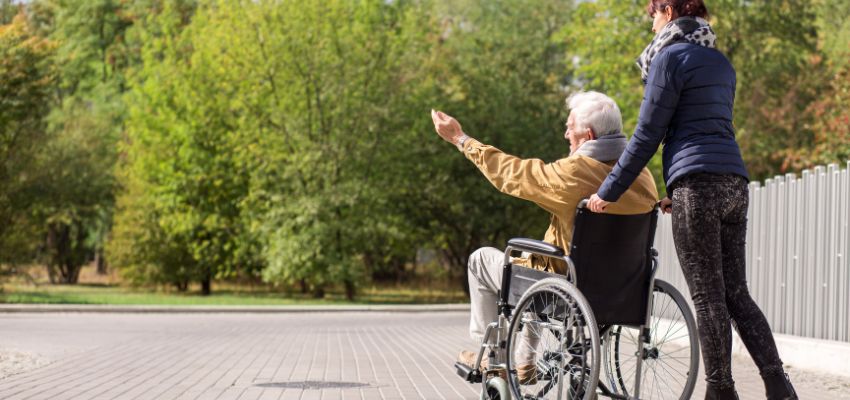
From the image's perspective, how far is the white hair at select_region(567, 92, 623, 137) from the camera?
6023 millimetres

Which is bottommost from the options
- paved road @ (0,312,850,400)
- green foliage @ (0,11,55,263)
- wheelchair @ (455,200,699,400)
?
paved road @ (0,312,850,400)

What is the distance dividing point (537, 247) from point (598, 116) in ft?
2.49

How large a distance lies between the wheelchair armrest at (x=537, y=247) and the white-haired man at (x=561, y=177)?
17cm

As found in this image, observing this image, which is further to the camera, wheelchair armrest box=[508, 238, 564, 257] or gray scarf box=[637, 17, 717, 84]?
gray scarf box=[637, 17, 717, 84]

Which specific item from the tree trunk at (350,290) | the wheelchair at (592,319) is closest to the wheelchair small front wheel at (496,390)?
the wheelchair at (592,319)

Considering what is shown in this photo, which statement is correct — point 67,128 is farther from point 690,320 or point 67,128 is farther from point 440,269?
point 690,320

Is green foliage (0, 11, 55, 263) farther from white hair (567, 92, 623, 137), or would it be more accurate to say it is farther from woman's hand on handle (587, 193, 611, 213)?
woman's hand on handle (587, 193, 611, 213)

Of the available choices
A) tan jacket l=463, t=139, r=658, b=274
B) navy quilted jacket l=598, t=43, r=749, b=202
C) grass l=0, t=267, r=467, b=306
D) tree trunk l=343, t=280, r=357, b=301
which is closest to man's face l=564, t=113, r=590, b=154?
tan jacket l=463, t=139, r=658, b=274

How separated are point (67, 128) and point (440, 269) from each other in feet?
50.9

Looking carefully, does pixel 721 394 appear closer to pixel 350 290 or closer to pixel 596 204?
pixel 596 204

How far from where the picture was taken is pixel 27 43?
30359mm

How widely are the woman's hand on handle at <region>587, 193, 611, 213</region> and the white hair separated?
509 mm

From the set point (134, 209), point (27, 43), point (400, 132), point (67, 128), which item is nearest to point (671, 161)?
point (27, 43)

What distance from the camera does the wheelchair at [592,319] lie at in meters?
5.56
